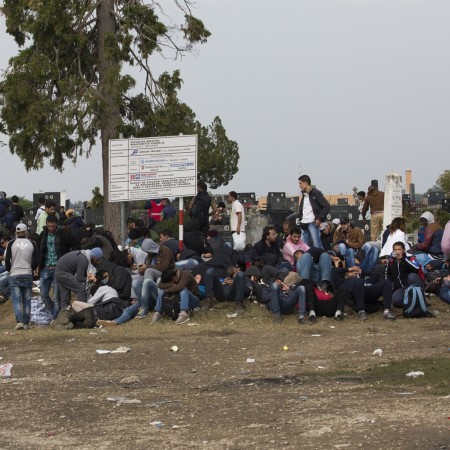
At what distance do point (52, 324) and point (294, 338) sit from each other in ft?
15.9

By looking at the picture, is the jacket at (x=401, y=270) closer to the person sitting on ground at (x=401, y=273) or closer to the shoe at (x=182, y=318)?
the person sitting on ground at (x=401, y=273)

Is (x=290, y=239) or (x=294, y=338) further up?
(x=290, y=239)

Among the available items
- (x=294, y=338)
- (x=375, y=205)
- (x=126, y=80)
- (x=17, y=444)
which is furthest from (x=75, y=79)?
(x=17, y=444)

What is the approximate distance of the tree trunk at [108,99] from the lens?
90.4 ft

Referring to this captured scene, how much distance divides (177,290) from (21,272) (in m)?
2.81

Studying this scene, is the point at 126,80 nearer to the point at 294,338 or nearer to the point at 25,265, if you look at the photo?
the point at 25,265

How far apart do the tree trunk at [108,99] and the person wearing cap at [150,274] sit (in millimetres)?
9029

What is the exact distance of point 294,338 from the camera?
1571 centimetres

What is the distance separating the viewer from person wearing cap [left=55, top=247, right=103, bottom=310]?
1880 cm

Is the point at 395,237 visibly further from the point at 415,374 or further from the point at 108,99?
the point at 108,99

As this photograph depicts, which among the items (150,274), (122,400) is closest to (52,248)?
(150,274)

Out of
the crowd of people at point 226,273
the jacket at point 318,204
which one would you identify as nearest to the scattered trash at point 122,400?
the crowd of people at point 226,273

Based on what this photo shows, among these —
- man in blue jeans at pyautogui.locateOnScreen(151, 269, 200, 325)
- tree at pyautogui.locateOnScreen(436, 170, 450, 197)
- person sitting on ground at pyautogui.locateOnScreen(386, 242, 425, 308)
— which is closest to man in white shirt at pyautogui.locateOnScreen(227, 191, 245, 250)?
man in blue jeans at pyautogui.locateOnScreen(151, 269, 200, 325)

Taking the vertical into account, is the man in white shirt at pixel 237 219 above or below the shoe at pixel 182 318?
above
